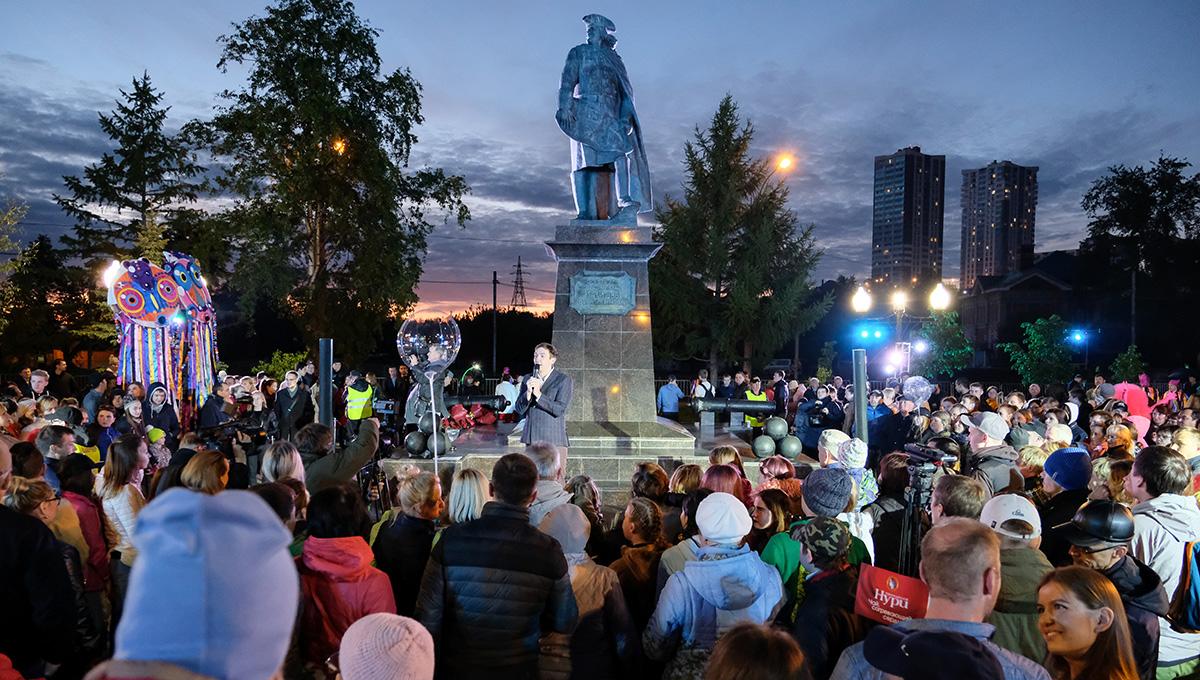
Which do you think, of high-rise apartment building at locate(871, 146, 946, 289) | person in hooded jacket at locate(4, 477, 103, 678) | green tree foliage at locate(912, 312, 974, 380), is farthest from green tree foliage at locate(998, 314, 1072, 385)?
high-rise apartment building at locate(871, 146, 946, 289)

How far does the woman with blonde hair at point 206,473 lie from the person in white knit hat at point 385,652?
2.48 metres

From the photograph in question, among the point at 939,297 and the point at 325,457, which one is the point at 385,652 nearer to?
the point at 325,457

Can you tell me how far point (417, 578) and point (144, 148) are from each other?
113 feet

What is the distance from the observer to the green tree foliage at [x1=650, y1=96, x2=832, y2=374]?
109 feet

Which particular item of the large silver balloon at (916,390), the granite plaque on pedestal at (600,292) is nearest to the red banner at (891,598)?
the granite plaque on pedestal at (600,292)

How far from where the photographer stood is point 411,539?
3.95m

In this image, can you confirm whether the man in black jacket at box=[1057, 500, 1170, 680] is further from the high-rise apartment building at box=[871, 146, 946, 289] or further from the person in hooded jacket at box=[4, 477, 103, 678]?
the high-rise apartment building at box=[871, 146, 946, 289]

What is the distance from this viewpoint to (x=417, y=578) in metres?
3.95

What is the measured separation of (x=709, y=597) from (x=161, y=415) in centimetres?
1034

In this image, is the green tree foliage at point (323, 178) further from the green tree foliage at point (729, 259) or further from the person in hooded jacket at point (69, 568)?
the person in hooded jacket at point (69, 568)

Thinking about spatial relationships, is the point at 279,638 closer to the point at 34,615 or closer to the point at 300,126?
the point at 34,615

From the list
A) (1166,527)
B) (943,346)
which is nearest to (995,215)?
(943,346)

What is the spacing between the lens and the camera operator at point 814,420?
12117 mm

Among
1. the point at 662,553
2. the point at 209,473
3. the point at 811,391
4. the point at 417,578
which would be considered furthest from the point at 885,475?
the point at 811,391
